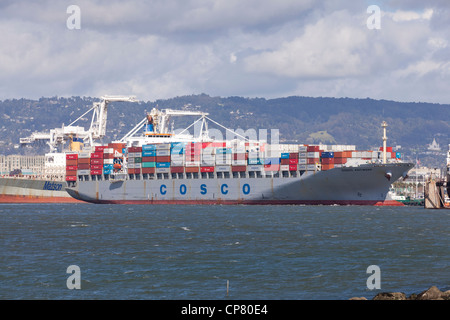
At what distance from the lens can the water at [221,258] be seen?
34.4 m

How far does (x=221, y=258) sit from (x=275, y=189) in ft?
213

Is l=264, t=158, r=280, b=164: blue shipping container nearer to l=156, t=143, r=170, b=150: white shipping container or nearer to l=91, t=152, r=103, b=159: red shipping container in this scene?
→ l=156, t=143, r=170, b=150: white shipping container

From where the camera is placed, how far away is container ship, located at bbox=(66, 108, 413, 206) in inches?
4126

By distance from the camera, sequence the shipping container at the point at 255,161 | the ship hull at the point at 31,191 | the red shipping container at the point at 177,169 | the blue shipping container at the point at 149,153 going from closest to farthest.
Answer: the shipping container at the point at 255,161 → the red shipping container at the point at 177,169 → the blue shipping container at the point at 149,153 → the ship hull at the point at 31,191

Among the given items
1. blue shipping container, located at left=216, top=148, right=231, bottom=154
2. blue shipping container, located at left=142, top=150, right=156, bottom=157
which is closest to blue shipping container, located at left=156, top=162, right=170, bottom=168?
blue shipping container, located at left=142, top=150, right=156, bottom=157

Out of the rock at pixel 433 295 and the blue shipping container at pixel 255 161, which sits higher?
the blue shipping container at pixel 255 161

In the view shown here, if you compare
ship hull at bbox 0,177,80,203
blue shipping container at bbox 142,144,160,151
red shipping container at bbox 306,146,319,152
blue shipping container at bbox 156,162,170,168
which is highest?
blue shipping container at bbox 142,144,160,151

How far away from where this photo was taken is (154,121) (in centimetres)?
14012

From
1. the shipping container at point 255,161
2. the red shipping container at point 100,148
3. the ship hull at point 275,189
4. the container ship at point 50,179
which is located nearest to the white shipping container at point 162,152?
the ship hull at point 275,189

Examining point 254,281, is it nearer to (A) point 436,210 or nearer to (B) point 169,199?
(A) point 436,210

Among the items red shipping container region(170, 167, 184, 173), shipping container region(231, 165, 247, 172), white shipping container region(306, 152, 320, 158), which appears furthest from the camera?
red shipping container region(170, 167, 184, 173)

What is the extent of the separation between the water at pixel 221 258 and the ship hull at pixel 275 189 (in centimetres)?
2791

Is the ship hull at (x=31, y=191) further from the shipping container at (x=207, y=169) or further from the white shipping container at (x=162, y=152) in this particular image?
the shipping container at (x=207, y=169)

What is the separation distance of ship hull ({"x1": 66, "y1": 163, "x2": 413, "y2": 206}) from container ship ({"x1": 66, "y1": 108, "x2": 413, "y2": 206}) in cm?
14
